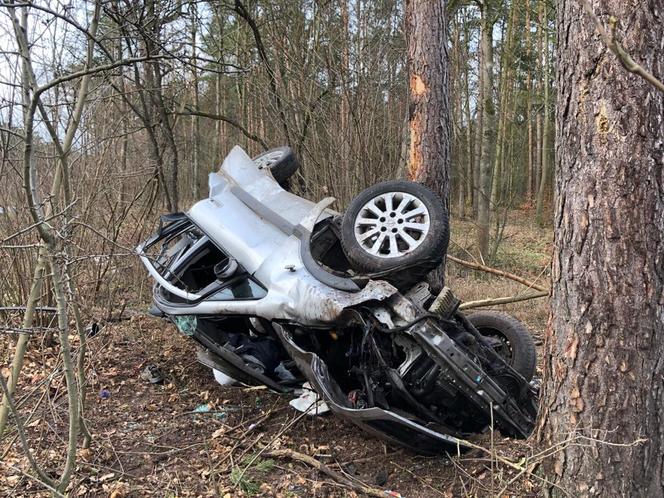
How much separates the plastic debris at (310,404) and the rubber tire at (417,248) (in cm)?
107

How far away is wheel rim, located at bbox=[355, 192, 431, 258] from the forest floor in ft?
4.46

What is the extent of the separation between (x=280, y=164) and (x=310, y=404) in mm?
2275

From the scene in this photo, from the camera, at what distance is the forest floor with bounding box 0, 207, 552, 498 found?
11.1ft

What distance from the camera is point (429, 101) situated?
600cm

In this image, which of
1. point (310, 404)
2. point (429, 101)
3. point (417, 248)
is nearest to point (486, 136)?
point (429, 101)

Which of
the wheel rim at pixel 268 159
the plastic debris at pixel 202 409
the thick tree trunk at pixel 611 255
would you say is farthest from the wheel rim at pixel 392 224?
the plastic debris at pixel 202 409

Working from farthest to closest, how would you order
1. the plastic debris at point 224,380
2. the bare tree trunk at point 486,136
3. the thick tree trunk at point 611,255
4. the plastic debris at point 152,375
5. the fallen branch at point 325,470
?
the bare tree trunk at point 486,136
the plastic debris at point 152,375
the plastic debris at point 224,380
the fallen branch at point 325,470
the thick tree trunk at point 611,255

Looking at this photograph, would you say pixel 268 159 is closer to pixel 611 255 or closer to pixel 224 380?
pixel 224 380

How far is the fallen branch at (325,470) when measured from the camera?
335 centimetres

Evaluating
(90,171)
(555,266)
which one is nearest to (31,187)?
(555,266)

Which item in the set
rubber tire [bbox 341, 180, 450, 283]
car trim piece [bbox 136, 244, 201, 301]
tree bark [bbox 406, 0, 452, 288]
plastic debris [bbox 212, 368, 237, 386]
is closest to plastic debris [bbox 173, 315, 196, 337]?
car trim piece [bbox 136, 244, 201, 301]

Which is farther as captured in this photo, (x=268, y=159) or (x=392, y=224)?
(x=268, y=159)

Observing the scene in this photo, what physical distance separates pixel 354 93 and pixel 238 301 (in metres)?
4.86

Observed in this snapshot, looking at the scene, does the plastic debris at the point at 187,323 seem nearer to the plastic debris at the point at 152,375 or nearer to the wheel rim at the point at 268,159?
the plastic debris at the point at 152,375
